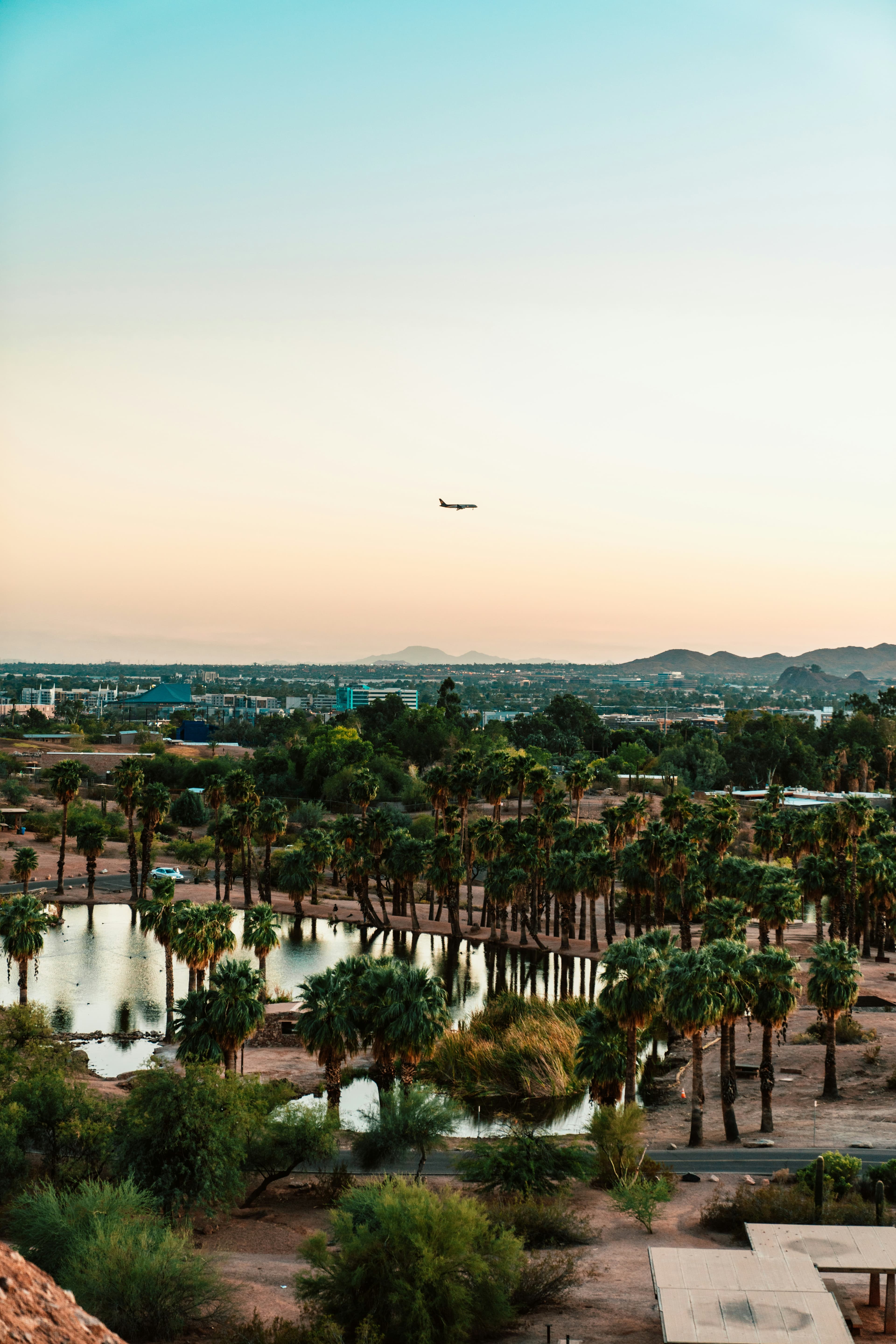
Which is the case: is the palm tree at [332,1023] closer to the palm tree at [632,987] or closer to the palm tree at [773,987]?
the palm tree at [632,987]

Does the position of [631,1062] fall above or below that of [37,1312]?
below

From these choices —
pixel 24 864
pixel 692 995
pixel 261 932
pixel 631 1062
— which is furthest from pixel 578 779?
pixel 692 995

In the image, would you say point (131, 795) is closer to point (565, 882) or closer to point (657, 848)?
point (565, 882)

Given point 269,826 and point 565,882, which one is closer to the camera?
point 565,882

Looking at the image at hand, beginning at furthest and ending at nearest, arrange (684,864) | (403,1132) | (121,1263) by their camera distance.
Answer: (684,864)
(403,1132)
(121,1263)

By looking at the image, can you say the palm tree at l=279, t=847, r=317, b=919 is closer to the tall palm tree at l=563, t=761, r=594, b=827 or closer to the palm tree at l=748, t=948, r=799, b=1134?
the tall palm tree at l=563, t=761, r=594, b=827

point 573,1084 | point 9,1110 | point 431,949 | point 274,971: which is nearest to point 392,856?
point 431,949
